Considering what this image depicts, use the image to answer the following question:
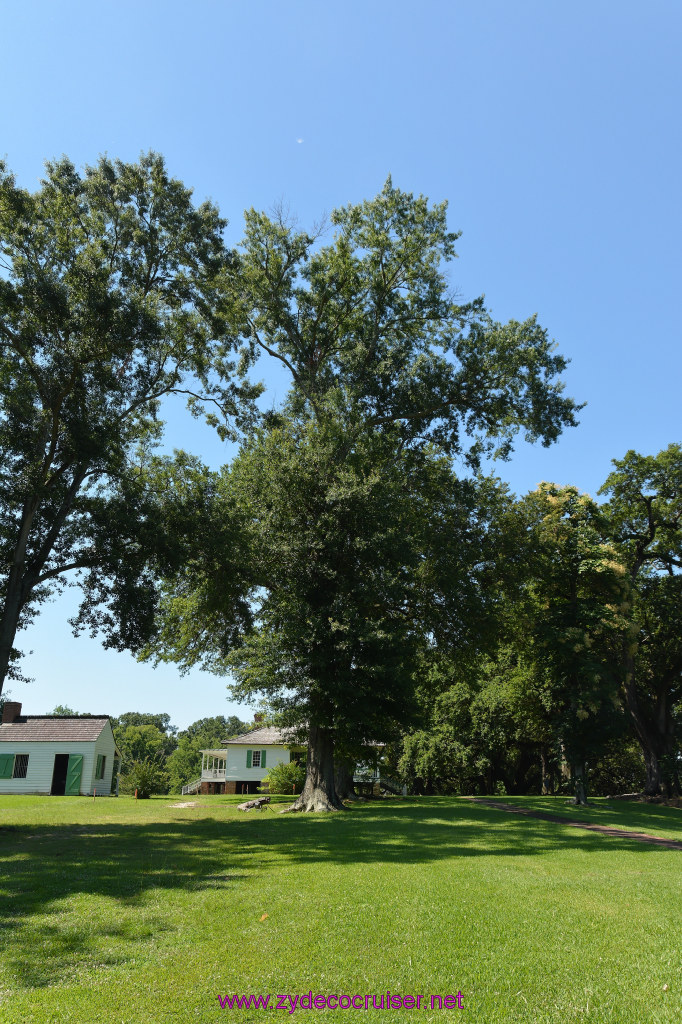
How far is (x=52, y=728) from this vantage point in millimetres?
38562

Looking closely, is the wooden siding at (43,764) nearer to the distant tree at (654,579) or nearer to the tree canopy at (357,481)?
the tree canopy at (357,481)

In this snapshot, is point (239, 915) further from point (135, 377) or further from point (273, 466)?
point (135, 377)

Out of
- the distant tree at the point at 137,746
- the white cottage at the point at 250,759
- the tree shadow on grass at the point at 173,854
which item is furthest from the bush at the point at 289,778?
the distant tree at the point at 137,746

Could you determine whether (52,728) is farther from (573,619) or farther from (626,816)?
(626,816)

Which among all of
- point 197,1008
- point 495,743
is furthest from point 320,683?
point 495,743

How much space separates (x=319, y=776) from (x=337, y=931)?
15.7 meters

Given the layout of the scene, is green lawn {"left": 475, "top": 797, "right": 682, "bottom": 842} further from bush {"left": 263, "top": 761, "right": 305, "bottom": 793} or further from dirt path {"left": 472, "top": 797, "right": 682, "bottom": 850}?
bush {"left": 263, "top": 761, "right": 305, "bottom": 793}

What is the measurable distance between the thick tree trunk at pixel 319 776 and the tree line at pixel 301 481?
76 mm

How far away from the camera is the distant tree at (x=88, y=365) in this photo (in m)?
17.3

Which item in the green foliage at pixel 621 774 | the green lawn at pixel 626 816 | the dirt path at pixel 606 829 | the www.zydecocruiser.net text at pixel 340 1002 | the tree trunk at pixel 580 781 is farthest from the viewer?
the green foliage at pixel 621 774

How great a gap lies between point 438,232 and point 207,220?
9.08 metres

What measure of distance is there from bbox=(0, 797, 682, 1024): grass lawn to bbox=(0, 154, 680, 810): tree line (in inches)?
325

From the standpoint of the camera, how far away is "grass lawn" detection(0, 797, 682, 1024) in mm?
4801

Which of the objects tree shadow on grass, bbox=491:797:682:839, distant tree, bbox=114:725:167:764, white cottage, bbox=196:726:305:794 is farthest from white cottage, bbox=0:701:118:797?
distant tree, bbox=114:725:167:764
